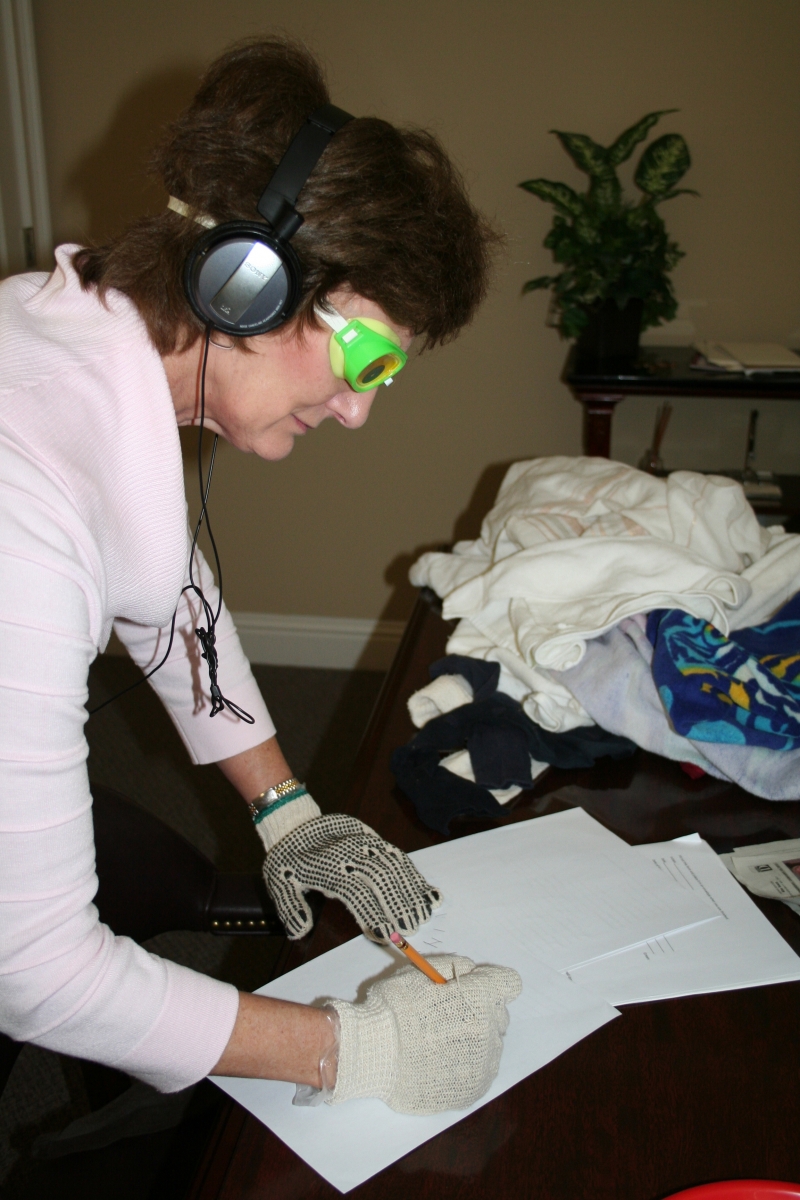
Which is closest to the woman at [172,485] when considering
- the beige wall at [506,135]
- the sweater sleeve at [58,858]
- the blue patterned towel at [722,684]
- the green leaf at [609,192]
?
the sweater sleeve at [58,858]

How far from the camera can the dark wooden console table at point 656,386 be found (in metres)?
2.17

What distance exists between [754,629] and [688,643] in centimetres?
17

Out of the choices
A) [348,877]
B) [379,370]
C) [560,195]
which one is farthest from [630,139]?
[348,877]

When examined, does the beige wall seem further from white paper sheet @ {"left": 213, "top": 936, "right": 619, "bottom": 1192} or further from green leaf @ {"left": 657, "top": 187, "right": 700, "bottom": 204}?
white paper sheet @ {"left": 213, "top": 936, "right": 619, "bottom": 1192}

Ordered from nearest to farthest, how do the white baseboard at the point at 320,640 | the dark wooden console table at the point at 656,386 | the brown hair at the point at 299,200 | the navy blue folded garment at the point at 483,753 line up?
the brown hair at the point at 299,200 < the navy blue folded garment at the point at 483,753 < the dark wooden console table at the point at 656,386 < the white baseboard at the point at 320,640

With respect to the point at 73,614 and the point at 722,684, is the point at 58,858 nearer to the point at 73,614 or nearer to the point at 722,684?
the point at 73,614

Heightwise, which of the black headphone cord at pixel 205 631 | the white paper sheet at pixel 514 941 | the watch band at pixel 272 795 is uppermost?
the black headphone cord at pixel 205 631

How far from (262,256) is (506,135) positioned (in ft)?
6.65

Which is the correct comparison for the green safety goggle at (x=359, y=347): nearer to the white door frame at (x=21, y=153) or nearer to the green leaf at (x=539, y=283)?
the green leaf at (x=539, y=283)

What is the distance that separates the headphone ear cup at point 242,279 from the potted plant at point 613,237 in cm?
167

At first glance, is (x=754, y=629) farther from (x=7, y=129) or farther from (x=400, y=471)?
(x=7, y=129)

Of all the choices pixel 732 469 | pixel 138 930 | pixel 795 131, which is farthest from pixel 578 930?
pixel 795 131

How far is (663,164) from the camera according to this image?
7.30ft

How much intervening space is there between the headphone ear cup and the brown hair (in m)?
0.02
